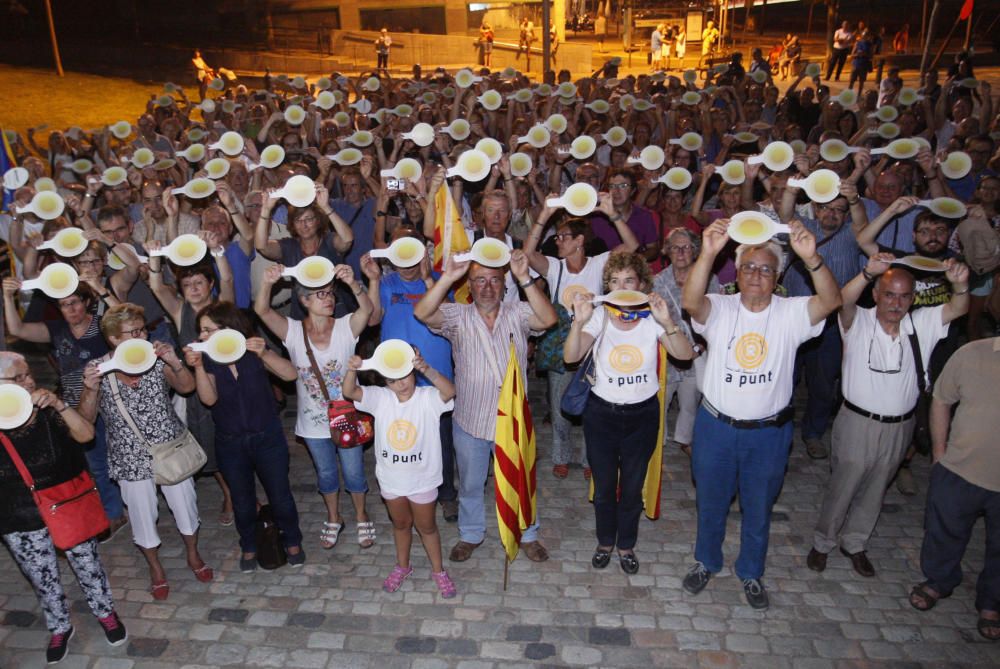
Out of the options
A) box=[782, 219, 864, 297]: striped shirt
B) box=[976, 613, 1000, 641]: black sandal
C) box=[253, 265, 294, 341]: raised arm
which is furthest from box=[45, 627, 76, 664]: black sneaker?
box=[782, 219, 864, 297]: striped shirt

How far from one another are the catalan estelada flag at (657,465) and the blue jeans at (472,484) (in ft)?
2.51

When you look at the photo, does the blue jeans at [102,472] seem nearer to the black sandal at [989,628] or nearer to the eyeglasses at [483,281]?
the eyeglasses at [483,281]

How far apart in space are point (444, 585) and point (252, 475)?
1.51 m

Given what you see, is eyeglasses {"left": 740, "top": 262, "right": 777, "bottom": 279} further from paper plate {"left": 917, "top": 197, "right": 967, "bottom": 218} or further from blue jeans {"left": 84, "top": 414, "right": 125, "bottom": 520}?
blue jeans {"left": 84, "top": 414, "right": 125, "bottom": 520}

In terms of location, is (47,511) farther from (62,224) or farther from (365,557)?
(62,224)

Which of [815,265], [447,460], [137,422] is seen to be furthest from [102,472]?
[815,265]

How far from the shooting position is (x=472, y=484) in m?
5.16

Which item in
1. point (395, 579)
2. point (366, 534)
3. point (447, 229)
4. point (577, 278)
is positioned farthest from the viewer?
point (447, 229)

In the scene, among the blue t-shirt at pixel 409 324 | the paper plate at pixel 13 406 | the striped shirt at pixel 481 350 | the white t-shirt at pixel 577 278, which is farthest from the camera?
the white t-shirt at pixel 577 278

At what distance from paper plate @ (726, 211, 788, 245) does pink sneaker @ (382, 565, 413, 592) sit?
10.0ft

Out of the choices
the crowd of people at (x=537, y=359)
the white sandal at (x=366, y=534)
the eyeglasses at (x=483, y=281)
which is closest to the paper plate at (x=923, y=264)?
the crowd of people at (x=537, y=359)

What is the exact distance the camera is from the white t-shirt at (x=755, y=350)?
4344 mm

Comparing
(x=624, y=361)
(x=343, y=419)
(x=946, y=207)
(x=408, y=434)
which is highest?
(x=946, y=207)

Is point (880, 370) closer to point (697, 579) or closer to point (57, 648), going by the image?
point (697, 579)
